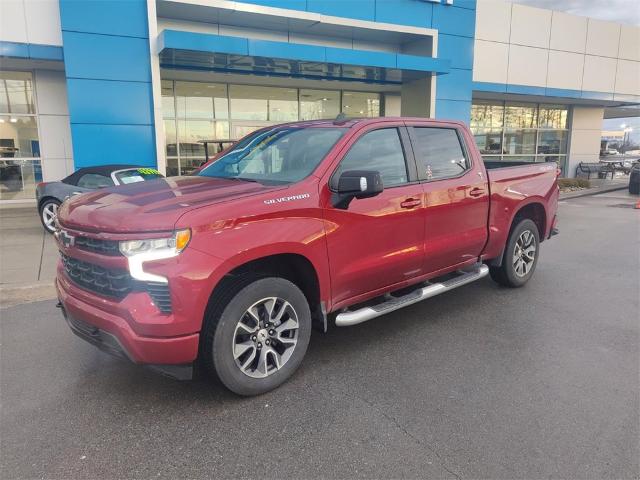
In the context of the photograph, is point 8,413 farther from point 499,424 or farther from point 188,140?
point 188,140

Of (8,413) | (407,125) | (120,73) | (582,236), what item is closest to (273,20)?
(120,73)

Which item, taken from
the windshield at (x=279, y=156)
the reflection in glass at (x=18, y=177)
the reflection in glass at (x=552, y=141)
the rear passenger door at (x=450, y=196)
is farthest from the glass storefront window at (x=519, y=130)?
the windshield at (x=279, y=156)

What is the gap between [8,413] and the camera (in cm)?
326

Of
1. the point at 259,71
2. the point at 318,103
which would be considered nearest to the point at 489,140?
the point at 318,103

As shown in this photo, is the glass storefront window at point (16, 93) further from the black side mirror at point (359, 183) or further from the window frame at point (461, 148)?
the black side mirror at point (359, 183)

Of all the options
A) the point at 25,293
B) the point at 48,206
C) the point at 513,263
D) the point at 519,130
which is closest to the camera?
the point at 513,263

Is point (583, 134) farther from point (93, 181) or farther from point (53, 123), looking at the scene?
point (93, 181)

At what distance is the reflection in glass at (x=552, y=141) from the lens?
24.0 meters

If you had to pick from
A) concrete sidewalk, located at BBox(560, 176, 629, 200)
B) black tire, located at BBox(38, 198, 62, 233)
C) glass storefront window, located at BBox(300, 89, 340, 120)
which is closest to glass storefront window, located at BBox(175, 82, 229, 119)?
glass storefront window, located at BBox(300, 89, 340, 120)

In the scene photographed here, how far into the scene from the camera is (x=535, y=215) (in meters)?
6.12

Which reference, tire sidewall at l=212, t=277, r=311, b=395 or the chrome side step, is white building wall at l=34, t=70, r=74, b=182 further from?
tire sidewall at l=212, t=277, r=311, b=395

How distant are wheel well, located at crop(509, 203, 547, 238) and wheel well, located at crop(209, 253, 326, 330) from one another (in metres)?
3.18

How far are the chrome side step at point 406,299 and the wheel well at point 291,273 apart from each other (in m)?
0.21

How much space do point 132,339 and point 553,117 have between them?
1015 inches
